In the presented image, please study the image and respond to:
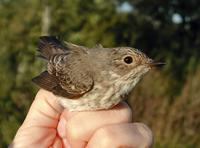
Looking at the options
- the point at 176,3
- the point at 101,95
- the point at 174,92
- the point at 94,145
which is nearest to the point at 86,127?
the point at 94,145

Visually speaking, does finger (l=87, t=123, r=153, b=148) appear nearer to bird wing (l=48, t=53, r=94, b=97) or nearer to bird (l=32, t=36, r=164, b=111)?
bird (l=32, t=36, r=164, b=111)

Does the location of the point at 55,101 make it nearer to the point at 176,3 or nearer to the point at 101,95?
the point at 101,95

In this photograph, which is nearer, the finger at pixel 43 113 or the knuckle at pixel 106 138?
the knuckle at pixel 106 138

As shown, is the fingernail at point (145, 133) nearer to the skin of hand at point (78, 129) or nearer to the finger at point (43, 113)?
the skin of hand at point (78, 129)

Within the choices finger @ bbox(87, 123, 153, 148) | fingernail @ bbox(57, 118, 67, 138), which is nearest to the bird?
fingernail @ bbox(57, 118, 67, 138)

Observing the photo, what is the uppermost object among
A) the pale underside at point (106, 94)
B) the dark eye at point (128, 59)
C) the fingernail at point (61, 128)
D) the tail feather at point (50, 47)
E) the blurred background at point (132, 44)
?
the dark eye at point (128, 59)

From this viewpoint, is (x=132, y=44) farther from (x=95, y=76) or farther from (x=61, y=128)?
(x=61, y=128)

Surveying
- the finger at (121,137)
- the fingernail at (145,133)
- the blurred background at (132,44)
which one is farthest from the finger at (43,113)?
the blurred background at (132,44)
